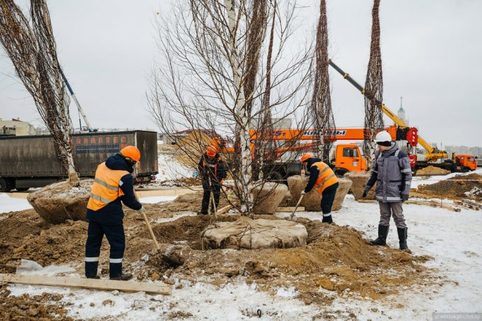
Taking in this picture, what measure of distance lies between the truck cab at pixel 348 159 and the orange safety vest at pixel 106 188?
15.1 m

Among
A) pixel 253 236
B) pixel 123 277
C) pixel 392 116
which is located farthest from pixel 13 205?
pixel 392 116

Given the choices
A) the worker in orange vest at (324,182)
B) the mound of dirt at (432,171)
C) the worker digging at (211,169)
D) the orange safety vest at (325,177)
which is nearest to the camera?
the worker digging at (211,169)

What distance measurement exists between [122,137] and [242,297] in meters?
15.4

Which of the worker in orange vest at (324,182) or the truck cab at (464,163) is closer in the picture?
the worker in orange vest at (324,182)

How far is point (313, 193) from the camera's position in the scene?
8.92m

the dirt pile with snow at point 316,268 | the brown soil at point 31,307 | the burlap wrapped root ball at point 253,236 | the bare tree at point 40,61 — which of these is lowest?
the brown soil at point 31,307

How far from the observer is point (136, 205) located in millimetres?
4395

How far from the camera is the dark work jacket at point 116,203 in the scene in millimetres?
4211

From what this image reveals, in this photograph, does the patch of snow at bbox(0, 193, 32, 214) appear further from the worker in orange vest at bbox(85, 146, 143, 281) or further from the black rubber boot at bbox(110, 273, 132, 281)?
the black rubber boot at bbox(110, 273, 132, 281)

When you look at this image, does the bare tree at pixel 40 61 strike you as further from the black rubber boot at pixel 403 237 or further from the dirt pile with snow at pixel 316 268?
the black rubber boot at pixel 403 237

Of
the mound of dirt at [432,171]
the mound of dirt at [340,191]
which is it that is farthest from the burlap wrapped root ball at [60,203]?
the mound of dirt at [432,171]

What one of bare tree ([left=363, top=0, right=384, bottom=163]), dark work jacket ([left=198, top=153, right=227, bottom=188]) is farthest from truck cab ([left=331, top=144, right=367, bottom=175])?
dark work jacket ([left=198, top=153, right=227, bottom=188])

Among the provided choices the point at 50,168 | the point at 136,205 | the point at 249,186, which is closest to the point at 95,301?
the point at 136,205

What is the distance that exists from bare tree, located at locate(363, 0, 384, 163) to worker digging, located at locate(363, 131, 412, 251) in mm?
7153
